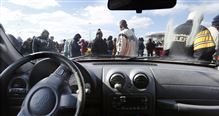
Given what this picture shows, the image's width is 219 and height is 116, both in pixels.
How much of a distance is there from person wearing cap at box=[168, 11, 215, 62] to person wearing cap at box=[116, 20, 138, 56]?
619mm

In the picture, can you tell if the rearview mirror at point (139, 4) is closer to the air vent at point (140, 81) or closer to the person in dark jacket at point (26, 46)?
the air vent at point (140, 81)

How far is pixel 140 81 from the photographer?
12.0 ft

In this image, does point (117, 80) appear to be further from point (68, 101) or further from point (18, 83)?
point (68, 101)

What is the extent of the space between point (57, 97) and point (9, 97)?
1097mm

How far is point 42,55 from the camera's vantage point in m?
2.83

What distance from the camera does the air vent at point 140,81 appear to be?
363cm

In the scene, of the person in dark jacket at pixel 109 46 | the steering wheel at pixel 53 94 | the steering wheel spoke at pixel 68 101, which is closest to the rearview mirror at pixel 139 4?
the steering wheel at pixel 53 94

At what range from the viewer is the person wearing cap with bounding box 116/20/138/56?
5.82m

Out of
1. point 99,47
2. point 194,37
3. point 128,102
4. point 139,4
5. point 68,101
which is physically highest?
point 139,4

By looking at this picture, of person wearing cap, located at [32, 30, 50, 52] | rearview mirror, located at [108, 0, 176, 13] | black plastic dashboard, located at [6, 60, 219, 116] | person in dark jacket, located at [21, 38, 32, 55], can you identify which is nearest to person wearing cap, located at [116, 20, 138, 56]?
person wearing cap, located at [32, 30, 50, 52]

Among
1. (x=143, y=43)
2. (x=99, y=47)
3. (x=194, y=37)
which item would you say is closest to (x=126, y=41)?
(x=143, y=43)

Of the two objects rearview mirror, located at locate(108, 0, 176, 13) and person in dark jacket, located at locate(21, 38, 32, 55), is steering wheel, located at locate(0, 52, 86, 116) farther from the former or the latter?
person in dark jacket, located at locate(21, 38, 32, 55)

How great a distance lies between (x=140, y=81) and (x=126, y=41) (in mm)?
2582

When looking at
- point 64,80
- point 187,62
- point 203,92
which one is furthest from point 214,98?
point 64,80
